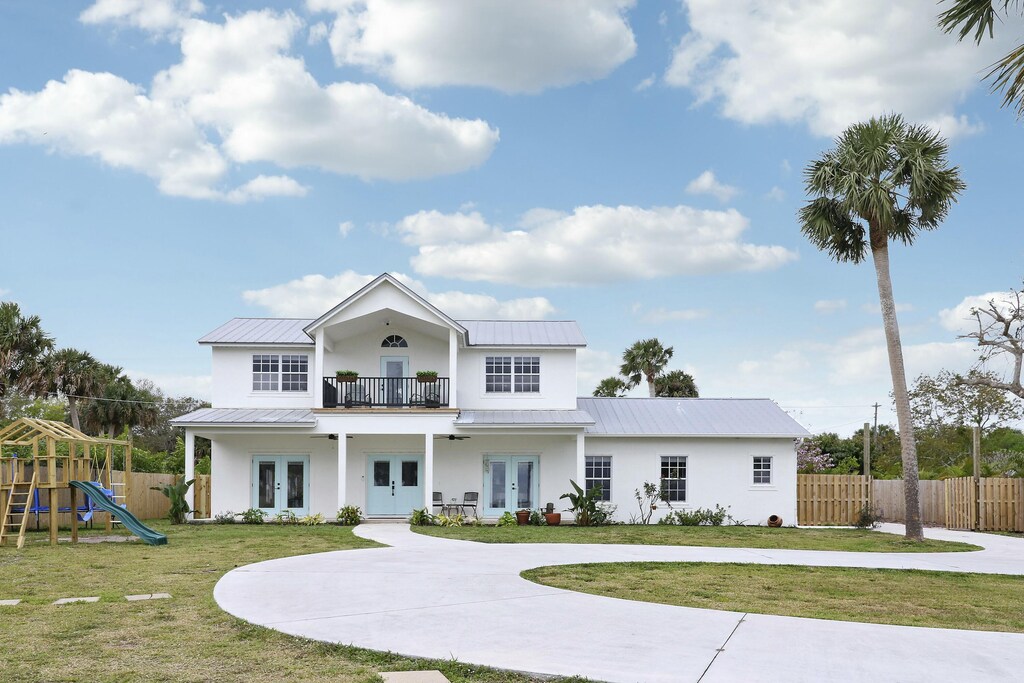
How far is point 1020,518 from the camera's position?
26000mm

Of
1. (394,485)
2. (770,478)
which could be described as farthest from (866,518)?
(394,485)

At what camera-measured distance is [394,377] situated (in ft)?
87.7

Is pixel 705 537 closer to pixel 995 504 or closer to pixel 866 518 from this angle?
pixel 866 518

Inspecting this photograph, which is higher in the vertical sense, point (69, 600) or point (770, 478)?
point (770, 478)

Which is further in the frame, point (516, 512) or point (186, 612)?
point (516, 512)

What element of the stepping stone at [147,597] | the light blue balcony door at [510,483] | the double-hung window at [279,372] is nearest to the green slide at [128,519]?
the double-hung window at [279,372]

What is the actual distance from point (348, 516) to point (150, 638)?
16549mm

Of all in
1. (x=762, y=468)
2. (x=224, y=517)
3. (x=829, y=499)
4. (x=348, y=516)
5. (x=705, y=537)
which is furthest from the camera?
(x=829, y=499)

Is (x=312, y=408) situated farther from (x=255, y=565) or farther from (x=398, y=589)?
(x=398, y=589)

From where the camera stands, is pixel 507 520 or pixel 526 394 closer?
pixel 507 520

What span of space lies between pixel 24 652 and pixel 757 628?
6.73m

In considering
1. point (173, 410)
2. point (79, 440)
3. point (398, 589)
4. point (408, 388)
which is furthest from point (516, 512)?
point (173, 410)

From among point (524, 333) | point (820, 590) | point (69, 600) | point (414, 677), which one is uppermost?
point (524, 333)

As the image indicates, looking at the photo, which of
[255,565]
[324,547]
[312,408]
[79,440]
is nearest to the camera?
[255,565]
